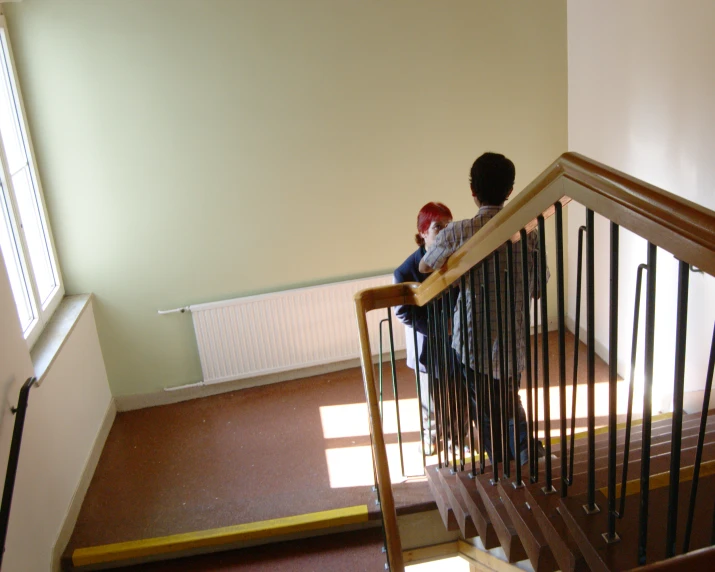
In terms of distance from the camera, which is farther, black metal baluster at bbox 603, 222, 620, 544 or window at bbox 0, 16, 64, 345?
window at bbox 0, 16, 64, 345

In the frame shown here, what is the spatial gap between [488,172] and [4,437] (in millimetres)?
2371

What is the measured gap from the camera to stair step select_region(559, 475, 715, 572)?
6.05ft

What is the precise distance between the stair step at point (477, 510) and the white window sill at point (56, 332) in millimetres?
2250

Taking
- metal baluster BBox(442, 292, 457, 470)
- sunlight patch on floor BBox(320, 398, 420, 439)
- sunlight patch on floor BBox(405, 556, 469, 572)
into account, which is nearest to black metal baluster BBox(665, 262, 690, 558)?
metal baluster BBox(442, 292, 457, 470)

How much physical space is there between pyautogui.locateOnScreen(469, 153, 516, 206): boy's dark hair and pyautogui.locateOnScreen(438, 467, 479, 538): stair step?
116cm

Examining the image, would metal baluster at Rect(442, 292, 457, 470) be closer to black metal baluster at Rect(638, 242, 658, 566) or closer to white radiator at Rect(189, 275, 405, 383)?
black metal baluster at Rect(638, 242, 658, 566)

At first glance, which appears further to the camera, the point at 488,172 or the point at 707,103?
the point at 707,103

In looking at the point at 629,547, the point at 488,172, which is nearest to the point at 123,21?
the point at 488,172

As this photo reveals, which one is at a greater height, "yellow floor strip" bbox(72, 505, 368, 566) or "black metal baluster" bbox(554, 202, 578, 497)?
"black metal baluster" bbox(554, 202, 578, 497)

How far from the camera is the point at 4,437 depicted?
3.31m

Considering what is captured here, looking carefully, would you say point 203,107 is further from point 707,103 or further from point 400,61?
point 707,103

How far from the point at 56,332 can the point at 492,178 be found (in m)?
2.93

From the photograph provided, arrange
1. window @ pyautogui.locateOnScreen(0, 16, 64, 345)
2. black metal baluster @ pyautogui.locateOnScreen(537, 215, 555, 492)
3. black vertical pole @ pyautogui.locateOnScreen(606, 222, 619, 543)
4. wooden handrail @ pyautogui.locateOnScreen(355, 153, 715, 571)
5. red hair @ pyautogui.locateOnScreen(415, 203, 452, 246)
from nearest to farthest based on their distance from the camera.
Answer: wooden handrail @ pyautogui.locateOnScreen(355, 153, 715, 571) → black vertical pole @ pyautogui.locateOnScreen(606, 222, 619, 543) → black metal baluster @ pyautogui.locateOnScreen(537, 215, 555, 492) → red hair @ pyautogui.locateOnScreen(415, 203, 452, 246) → window @ pyautogui.locateOnScreen(0, 16, 64, 345)

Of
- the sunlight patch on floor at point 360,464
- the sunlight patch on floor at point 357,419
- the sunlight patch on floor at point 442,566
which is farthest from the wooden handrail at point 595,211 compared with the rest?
the sunlight patch on floor at point 442,566
